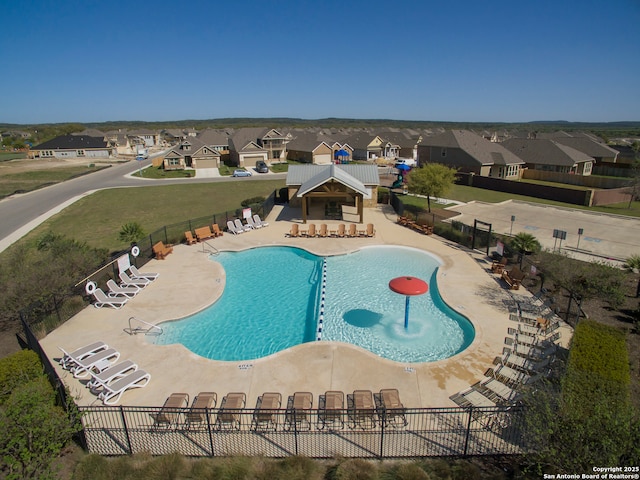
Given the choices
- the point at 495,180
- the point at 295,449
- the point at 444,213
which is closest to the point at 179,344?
the point at 295,449

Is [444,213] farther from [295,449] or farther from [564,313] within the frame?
[295,449]

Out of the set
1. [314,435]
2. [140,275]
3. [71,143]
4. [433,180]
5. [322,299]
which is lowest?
[322,299]

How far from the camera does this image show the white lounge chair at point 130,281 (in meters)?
17.3

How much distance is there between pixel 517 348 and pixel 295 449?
26.6 feet

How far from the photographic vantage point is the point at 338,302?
17.1 m

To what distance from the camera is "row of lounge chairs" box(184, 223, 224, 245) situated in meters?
23.5

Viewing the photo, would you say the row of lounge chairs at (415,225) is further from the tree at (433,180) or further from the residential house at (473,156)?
the residential house at (473,156)

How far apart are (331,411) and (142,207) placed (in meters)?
33.6

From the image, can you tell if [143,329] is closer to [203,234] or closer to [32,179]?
[203,234]

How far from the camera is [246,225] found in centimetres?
2712

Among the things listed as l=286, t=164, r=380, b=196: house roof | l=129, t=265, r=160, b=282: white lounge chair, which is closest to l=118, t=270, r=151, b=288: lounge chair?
l=129, t=265, r=160, b=282: white lounge chair

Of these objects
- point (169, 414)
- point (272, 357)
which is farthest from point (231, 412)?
point (272, 357)

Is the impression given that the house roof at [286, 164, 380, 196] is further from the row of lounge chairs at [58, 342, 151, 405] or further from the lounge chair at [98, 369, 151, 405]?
the lounge chair at [98, 369, 151, 405]

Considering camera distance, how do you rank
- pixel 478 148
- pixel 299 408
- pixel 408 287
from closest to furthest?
pixel 299 408 < pixel 408 287 < pixel 478 148
